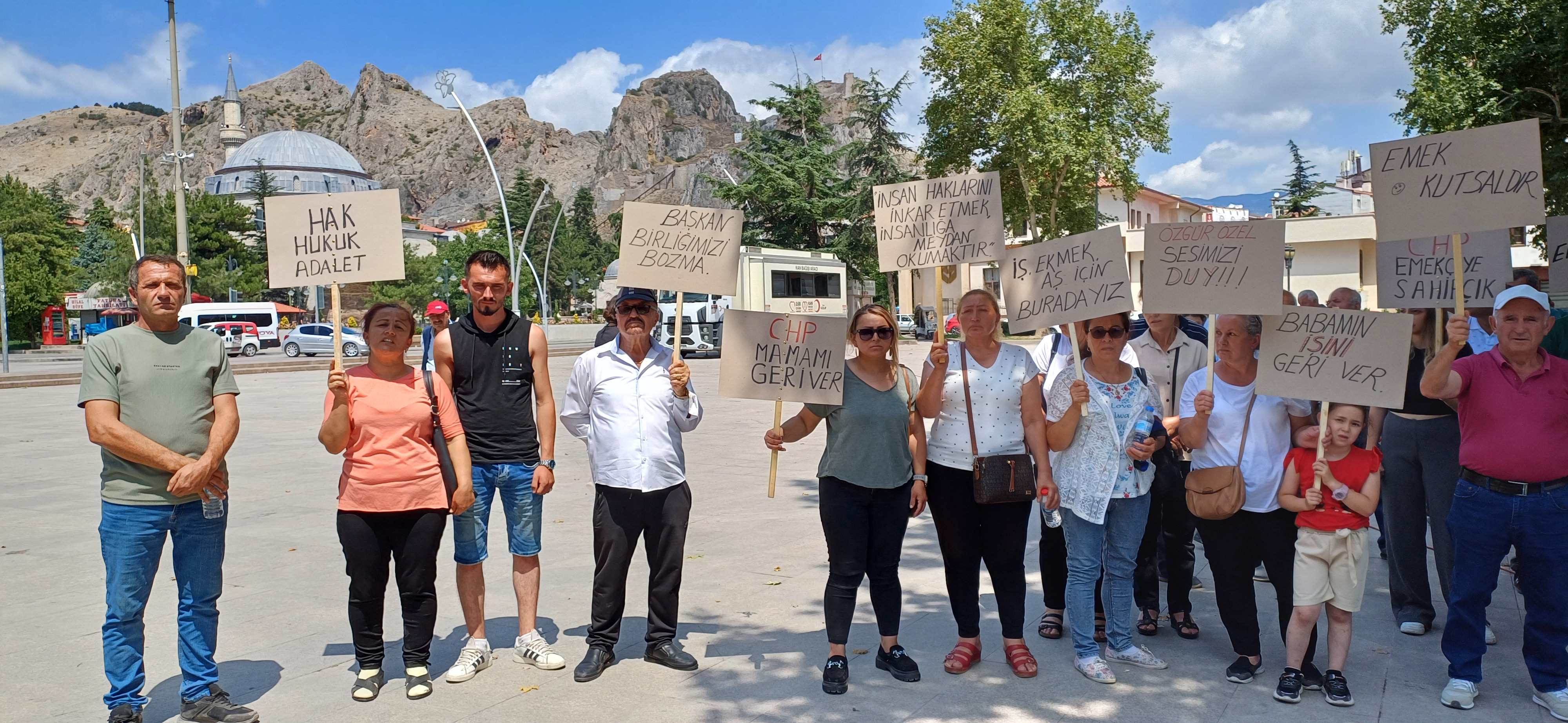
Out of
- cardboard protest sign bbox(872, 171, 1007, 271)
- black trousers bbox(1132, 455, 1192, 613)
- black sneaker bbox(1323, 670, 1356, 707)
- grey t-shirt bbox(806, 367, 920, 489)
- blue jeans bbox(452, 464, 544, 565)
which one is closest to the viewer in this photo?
black sneaker bbox(1323, 670, 1356, 707)

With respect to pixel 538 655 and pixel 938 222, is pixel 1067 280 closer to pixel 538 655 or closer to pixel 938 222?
pixel 938 222

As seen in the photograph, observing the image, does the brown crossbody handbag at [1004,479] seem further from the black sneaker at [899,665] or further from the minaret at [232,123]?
the minaret at [232,123]

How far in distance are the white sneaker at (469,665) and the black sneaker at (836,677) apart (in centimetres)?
164

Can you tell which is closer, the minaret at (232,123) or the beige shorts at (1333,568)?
the beige shorts at (1333,568)

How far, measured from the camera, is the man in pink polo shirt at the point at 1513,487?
4.39 m

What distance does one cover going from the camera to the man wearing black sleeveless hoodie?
16.4 feet

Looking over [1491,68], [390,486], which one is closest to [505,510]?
[390,486]

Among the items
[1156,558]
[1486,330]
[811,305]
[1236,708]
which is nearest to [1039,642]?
[1156,558]

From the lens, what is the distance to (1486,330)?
20.2 feet

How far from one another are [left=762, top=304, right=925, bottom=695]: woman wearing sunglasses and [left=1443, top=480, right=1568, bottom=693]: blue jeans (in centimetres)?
232

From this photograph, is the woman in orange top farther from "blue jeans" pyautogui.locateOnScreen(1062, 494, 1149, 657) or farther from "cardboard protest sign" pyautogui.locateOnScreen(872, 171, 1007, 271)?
"blue jeans" pyautogui.locateOnScreen(1062, 494, 1149, 657)

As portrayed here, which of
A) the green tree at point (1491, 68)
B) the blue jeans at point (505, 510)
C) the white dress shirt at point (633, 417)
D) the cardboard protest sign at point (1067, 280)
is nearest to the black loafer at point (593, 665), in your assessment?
the blue jeans at point (505, 510)

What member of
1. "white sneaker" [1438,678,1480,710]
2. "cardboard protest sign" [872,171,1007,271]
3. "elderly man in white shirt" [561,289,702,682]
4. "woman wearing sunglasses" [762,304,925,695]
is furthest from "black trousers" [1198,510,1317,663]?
"elderly man in white shirt" [561,289,702,682]

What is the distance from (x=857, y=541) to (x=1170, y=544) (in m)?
1.90
